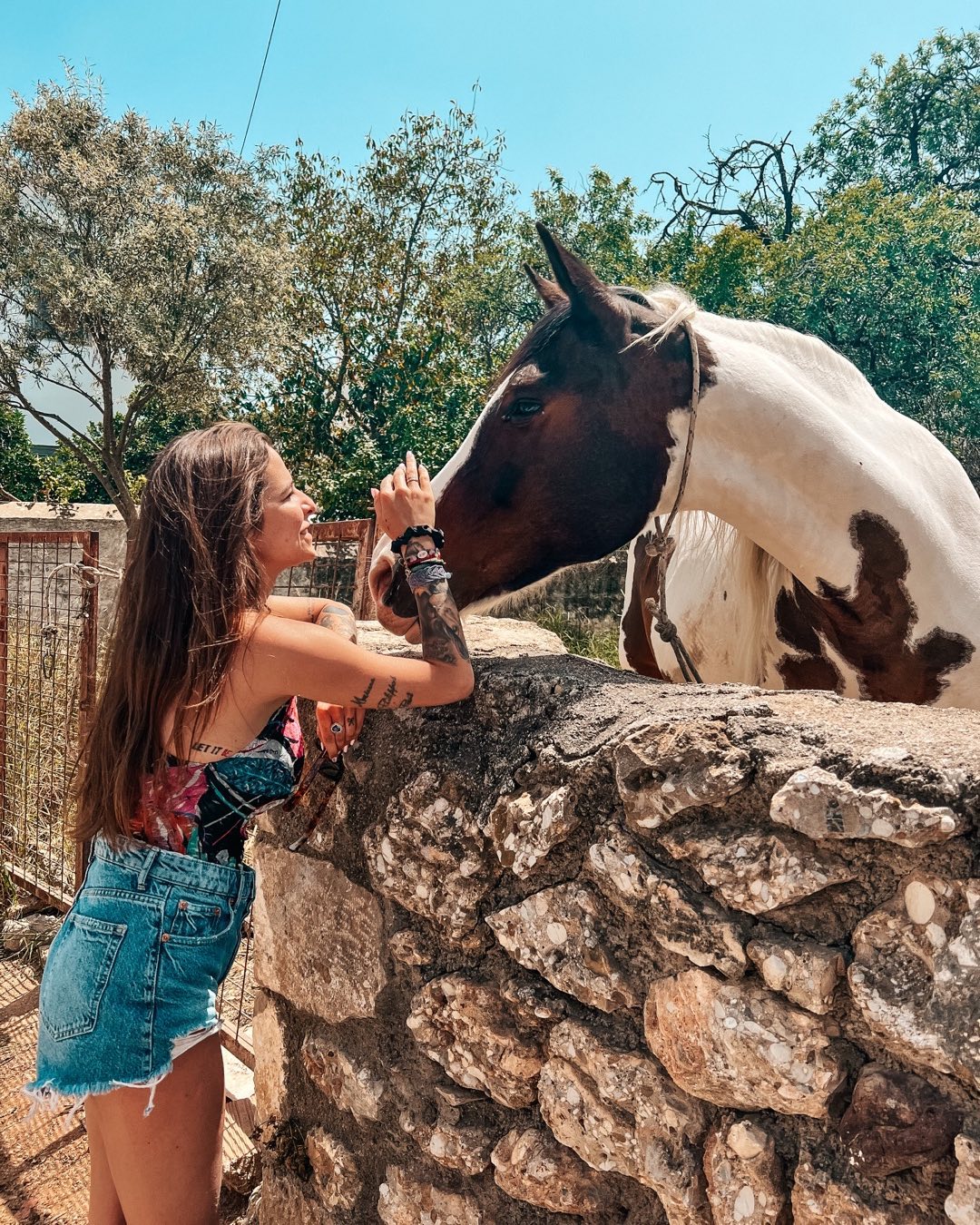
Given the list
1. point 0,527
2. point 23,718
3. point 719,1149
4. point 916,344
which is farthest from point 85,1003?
point 0,527

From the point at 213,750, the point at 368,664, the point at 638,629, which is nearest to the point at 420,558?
the point at 368,664

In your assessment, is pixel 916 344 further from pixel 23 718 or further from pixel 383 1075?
pixel 383 1075

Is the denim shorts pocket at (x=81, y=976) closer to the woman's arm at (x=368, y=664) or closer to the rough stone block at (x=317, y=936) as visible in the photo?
the rough stone block at (x=317, y=936)

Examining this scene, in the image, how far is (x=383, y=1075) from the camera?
1.55m

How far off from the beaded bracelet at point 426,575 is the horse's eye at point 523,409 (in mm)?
879

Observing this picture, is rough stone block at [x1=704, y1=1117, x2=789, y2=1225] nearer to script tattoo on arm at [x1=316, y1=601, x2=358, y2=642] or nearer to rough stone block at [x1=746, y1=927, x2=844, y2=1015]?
rough stone block at [x1=746, y1=927, x2=844, y2=1015]

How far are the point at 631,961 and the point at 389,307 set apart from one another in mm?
12069

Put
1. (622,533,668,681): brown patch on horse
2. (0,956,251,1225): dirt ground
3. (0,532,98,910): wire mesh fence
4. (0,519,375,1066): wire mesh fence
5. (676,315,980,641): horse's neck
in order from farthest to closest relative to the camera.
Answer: (0,532,98,910): wire mesh fence, (0,519,375,1066): wire mesh fence, (622,533,668,681): brown patch on horse, (0,956,251,1225): dirt ground, (676,315,980,641): horse's neck

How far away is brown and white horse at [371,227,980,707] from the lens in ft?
7.52

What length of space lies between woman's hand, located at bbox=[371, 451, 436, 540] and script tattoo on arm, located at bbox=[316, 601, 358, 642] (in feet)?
0.97

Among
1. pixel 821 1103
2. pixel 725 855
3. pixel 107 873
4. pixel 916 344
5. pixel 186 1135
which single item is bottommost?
pixel 186 1135

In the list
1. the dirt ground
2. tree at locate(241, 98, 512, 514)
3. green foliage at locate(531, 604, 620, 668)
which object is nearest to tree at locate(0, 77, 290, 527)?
tree at locate(241, 98, 512, 514)

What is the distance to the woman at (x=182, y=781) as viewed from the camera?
56.3 inches

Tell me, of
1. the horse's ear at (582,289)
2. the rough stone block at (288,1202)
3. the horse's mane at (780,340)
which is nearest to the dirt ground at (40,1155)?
the rough stone block at (288,1202)
